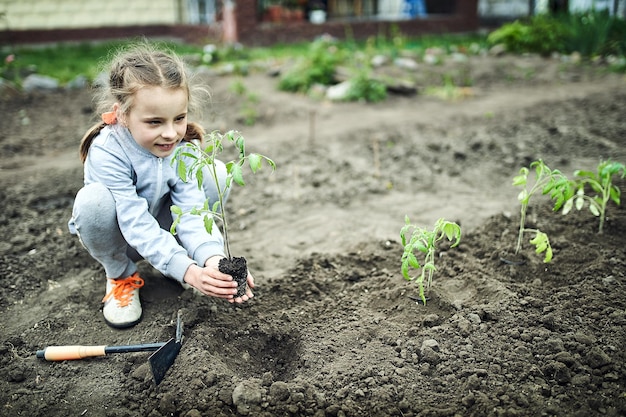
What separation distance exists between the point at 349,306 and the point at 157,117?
120 cm

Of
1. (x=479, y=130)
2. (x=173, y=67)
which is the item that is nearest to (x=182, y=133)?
(x=173, y=67)

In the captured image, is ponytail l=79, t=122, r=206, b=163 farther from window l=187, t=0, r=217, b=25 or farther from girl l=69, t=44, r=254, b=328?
window l=187, t=0, r=217, b=25

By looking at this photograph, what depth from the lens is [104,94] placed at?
224 centimetres

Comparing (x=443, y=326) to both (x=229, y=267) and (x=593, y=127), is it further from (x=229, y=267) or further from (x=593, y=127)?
(x=593, y=127)

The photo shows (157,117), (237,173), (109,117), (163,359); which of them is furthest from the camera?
(109,117)

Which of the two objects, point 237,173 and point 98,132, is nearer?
point 237,173

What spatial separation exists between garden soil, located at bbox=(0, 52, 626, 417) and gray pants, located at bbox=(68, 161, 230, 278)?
214 mm

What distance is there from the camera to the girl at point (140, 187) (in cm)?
208

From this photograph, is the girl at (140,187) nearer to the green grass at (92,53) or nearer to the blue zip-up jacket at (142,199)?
the blue zip-up jacket at (142,199)

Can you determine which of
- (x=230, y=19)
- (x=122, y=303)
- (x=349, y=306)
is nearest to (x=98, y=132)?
(x=122, y=303)

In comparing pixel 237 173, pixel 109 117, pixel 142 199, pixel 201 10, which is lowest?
pixel 142 199

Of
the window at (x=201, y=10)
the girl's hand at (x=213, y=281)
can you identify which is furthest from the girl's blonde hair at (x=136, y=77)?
the window at (x=201, y=10)

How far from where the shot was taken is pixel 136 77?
6.78 feet

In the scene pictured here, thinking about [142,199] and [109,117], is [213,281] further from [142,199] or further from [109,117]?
[109,117]
